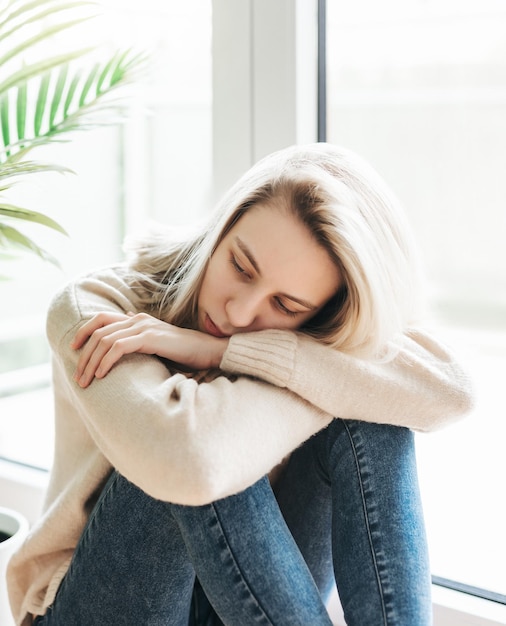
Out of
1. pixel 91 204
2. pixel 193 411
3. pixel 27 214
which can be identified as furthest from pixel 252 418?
pixel 91 204

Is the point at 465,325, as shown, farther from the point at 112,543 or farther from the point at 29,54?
the point at 29,54

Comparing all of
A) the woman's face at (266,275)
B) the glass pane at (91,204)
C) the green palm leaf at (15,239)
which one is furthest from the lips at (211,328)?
the glass pane at (91,204)

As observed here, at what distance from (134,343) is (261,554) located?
0.31m

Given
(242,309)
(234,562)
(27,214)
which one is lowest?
(234,562)

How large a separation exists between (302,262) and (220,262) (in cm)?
12

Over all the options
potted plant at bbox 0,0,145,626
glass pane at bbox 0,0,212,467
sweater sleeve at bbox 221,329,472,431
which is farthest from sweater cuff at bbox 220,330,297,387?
glass pane at bbox 0,0,212,467

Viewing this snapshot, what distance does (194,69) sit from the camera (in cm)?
170

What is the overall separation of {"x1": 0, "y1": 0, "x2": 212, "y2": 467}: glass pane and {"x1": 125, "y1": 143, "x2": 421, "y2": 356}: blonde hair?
28.2 inches

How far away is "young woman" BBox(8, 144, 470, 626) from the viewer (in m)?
0.91

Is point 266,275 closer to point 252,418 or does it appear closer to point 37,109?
point 252,418

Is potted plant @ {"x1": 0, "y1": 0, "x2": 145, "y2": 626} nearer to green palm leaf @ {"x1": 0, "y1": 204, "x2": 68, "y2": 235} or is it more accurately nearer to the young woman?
green palm leaf @ {"x1": 0, "y1": 204, "x2": 68, "y2": 235}

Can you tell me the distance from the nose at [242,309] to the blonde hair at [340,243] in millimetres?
79

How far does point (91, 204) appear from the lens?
203 centimetres

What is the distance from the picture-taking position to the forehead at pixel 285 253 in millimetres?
1021
